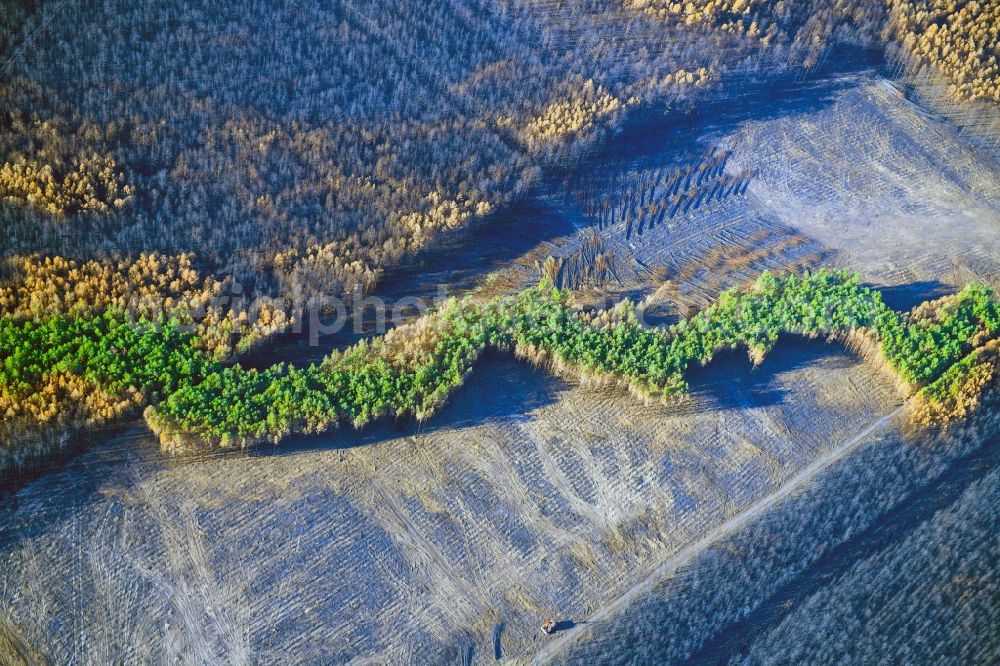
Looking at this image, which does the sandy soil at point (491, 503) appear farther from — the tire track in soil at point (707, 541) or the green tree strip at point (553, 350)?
the green tree strip at point (553, 350)

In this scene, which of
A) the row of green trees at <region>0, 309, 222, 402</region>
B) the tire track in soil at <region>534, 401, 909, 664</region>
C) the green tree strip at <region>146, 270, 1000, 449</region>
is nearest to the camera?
the tire track in soil at <region>534, 401, 909, 664</region>

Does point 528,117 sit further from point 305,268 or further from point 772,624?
point 772,624

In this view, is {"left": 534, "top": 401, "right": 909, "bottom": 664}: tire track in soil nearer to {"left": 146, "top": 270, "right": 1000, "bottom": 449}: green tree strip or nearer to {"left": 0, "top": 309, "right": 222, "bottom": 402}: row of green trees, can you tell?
{"left": 146, "top": 270, "right": 1000, "bottom": 449}: green tree strip

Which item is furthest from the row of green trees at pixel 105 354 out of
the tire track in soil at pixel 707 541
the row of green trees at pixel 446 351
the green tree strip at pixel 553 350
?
the tire track in soil at pixel 707 541

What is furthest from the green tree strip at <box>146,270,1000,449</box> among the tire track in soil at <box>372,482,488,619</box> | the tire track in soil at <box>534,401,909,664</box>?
the tire track in soil at <box>534,401,909,664</box>

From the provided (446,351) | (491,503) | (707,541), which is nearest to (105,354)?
(446,351)
